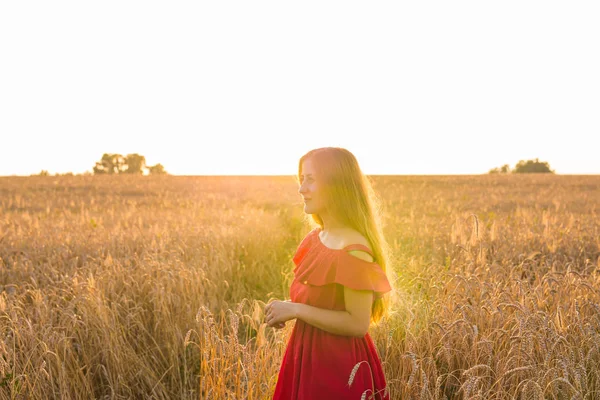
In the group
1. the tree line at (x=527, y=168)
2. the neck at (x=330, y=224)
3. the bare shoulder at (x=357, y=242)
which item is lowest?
the bare shoulder at (x=357, y=242)

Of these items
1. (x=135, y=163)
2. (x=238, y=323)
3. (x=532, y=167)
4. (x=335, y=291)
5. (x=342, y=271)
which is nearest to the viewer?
(x=342, y=271)

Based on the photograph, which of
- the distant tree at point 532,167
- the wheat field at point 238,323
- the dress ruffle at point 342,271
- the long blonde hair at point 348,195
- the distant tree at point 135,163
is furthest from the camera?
the distant tree at point 135,163

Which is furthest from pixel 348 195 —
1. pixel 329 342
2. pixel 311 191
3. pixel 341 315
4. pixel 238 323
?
pixel 238 323

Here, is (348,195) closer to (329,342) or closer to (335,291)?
(335,291)

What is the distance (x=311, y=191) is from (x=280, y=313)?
50 centimetres

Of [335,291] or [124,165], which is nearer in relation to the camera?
[335,291]

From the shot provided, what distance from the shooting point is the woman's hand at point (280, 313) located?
203 cm

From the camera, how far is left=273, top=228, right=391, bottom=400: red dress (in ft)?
6.49

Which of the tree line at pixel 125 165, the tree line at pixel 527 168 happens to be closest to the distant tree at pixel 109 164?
the tree line at pixel 125 165

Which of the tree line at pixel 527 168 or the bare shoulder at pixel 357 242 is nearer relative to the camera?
the bare shoulder at pixel 357 242

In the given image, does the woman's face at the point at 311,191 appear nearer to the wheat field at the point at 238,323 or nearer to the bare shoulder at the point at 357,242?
the bare shoulder at the point at 357,242

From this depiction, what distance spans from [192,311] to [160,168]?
211ft

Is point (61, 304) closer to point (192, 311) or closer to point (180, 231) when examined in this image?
point (192, 311)

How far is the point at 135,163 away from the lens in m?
65.6
